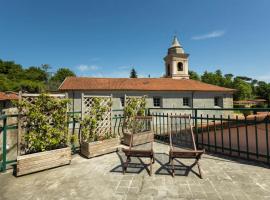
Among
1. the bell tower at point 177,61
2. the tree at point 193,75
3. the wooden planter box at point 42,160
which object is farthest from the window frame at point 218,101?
the tree at point 193,75

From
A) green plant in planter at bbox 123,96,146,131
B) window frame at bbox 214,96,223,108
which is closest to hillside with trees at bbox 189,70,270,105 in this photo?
window frame at bbox 214,96,223,108

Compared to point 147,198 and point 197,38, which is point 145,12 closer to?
A: point 197,38

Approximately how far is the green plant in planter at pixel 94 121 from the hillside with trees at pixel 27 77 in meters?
30.2

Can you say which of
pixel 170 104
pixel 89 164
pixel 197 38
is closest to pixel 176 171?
pixel 89 164

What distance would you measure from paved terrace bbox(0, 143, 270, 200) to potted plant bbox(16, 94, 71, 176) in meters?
0.25

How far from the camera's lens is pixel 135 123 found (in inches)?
256

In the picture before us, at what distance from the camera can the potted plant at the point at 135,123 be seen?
6297 millimetres

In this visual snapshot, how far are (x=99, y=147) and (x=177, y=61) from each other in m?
23.5

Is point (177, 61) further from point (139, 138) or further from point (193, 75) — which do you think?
point (193, 75)

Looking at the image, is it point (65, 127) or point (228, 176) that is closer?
point (228, 176)

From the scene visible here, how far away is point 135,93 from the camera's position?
19.2 m

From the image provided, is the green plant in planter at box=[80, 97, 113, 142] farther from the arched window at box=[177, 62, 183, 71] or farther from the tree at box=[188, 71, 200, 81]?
the tree at box=[188, 71, 200, 81]

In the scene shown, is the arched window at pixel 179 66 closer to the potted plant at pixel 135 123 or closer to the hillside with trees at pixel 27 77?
→ the potted plant at pixel 135 123

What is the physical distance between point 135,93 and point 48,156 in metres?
15.3
